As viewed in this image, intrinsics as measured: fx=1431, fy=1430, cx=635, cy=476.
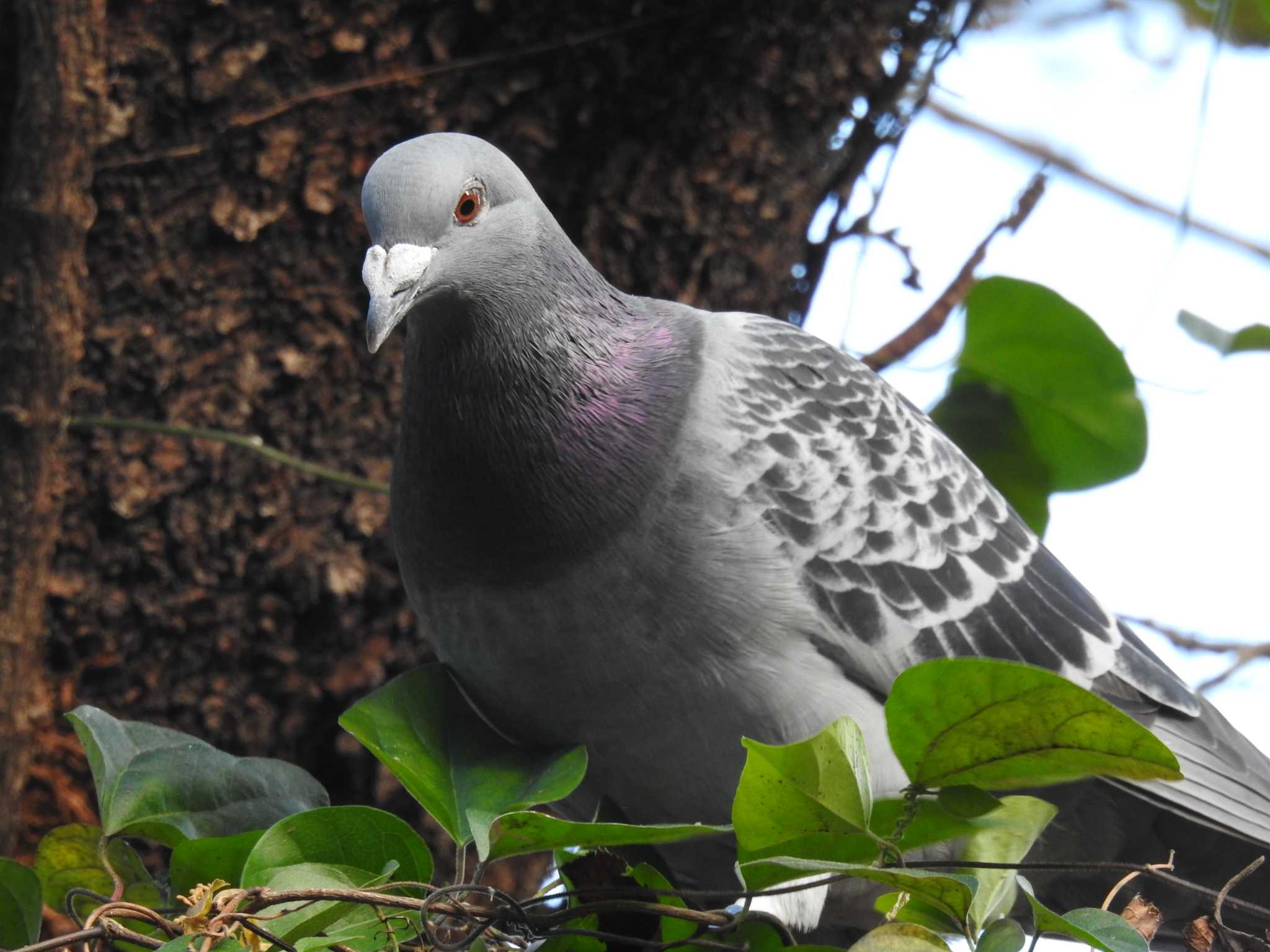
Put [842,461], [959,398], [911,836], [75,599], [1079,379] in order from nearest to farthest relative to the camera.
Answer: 1. [911,836]
2. [842,461]
3. [75,599]
4. [1079,379]
5. [959,398]

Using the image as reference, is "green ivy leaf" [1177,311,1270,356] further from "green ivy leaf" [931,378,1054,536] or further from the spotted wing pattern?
the spotted wing pattern

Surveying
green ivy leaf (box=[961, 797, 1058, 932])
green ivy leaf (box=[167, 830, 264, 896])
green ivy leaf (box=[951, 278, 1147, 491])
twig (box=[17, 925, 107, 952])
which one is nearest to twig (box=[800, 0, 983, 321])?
green ivy leaf (box=[951, 278, 1147, 491])

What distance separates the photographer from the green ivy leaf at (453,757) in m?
1.74

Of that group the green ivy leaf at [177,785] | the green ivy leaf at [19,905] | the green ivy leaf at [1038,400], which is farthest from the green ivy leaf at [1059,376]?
the green ivy leaf at [19,905]

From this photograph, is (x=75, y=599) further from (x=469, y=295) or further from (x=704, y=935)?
(x=704, y=935)

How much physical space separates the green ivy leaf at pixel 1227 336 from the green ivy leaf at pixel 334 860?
5.98ft

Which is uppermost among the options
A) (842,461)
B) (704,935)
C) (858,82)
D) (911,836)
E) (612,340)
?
(858,82)

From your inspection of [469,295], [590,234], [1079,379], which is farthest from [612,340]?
[1079,379]

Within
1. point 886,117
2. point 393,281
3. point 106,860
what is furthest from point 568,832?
point 886,117

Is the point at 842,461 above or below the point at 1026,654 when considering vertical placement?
above

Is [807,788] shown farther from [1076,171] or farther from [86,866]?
[1076,171]

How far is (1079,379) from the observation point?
9.00 ft

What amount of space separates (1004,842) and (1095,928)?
26cm

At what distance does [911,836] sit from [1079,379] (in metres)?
1.38
